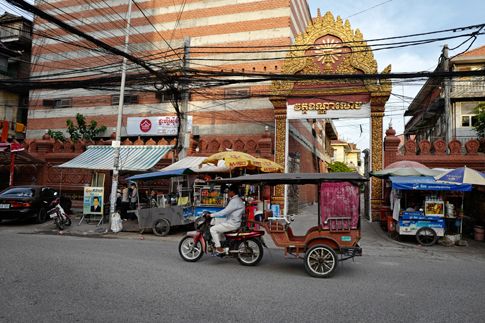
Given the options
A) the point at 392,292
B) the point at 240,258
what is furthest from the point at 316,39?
the point at 392,292

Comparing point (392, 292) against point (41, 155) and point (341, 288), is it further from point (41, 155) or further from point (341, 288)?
point (41, 155)

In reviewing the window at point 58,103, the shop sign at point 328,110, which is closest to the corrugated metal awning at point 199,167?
the shop sign at point 328,110

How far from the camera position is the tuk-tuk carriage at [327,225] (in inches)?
271

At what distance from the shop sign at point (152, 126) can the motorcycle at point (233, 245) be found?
48.0ft

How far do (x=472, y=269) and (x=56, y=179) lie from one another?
790 inches

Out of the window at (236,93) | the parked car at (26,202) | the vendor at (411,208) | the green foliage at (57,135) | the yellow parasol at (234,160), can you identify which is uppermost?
the window at (236,93)

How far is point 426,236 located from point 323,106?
24.2ft

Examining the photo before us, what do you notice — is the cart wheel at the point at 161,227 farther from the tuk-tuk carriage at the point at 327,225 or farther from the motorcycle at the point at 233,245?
the tuk-tuk carriage at the point at 327,225

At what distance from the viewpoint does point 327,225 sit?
7266 millimetres

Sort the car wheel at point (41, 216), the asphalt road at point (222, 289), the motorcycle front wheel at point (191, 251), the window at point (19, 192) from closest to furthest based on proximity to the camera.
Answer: the asphalt road at point (222, 289) < the motorcycle front wheel at point (191, 251) < the window at point (19, 192) < the car wheel at point (41, 216)

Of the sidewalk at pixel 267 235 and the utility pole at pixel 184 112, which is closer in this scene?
the sidewalk at pixel 267 235

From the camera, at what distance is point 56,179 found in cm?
1998

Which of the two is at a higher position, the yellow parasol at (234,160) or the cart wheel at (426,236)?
the yellow parasol at (234,160)

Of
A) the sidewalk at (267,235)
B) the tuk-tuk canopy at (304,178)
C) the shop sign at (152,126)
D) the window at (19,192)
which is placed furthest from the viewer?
the shop sign at (152,126)
